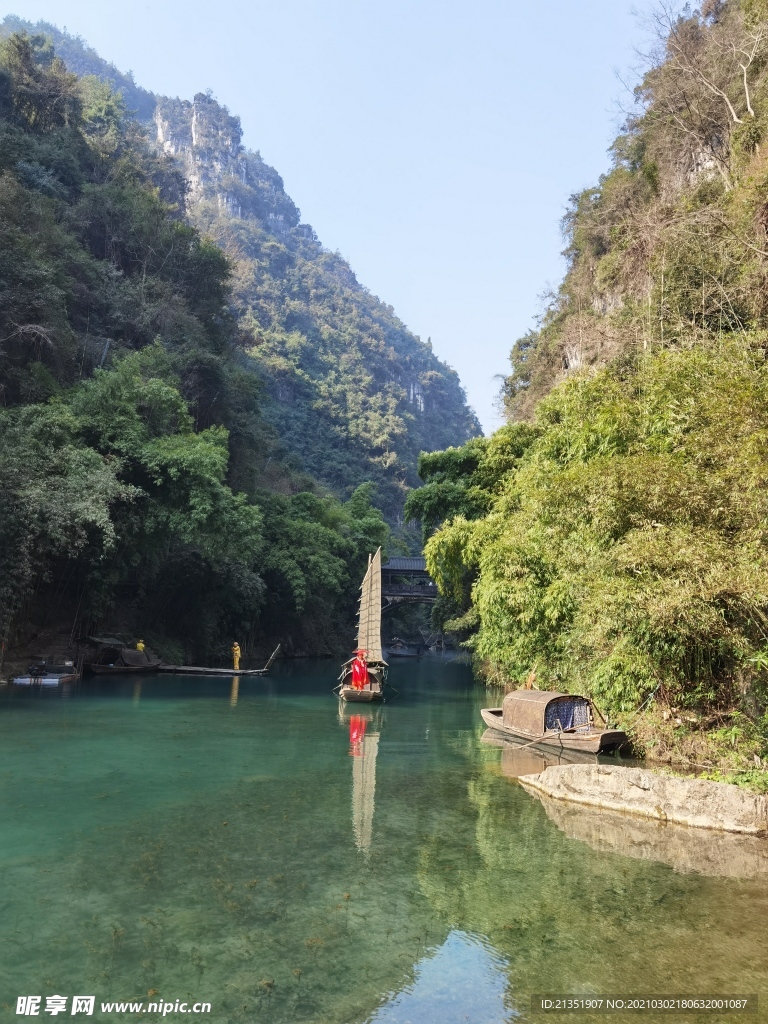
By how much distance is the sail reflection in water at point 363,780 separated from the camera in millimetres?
7371

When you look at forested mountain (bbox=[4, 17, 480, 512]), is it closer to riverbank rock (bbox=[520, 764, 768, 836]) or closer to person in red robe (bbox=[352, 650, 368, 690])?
person in red robe (bbox=[352, 650, 368, 690])

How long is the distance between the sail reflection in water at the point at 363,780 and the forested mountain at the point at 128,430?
8.47 metres

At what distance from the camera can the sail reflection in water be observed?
290 inches

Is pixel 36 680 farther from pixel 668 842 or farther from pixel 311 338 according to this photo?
pixel 311 338

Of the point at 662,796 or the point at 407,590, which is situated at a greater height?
the point at 407,590

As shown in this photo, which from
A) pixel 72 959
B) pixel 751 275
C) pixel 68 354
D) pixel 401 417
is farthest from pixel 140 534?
pixel 401 417

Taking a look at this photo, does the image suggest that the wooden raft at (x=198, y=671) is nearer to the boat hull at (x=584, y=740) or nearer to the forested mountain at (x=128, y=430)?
the forested mountain at (x=128, y=430)

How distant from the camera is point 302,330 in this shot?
89188 mm

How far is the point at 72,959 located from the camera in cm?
448

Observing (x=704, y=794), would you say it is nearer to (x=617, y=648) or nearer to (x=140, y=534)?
(x=617, y=648)

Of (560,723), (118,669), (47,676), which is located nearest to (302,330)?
(118,669)

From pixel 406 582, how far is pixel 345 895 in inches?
1386

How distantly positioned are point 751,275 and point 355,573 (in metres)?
28.4

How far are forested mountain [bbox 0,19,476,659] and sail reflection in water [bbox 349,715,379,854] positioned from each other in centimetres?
847
